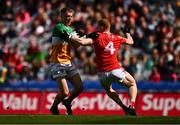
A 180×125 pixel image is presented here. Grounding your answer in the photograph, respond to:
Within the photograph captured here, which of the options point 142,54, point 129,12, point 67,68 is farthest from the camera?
point 129,12

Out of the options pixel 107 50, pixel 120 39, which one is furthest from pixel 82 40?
pixel 120 39

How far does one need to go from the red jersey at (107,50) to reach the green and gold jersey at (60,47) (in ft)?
2.02

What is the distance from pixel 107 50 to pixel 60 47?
0.99m

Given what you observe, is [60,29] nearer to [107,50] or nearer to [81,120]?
[107,50]

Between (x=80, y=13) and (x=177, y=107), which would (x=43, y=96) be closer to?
(x=177, y=107)

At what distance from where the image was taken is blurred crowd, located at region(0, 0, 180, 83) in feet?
77.7

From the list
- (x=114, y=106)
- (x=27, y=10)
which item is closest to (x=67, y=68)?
(x=114, y=106)

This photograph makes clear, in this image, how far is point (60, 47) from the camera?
16188mm

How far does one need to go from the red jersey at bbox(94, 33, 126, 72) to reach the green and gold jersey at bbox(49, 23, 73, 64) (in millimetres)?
615

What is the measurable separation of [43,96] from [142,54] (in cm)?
403

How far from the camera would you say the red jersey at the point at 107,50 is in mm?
16109

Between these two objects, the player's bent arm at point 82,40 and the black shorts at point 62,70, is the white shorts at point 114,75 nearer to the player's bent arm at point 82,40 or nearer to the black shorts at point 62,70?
the black shorts at point 62,70

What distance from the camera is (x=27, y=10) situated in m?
29.0

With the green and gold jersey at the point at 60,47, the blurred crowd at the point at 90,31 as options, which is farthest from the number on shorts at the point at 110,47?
the blurred crowd at the point at 90,31
